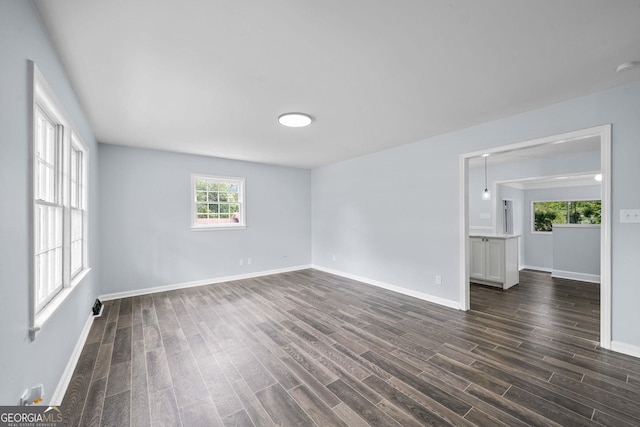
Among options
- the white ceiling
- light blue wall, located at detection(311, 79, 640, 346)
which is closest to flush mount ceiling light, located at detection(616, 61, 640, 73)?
the white ceiling

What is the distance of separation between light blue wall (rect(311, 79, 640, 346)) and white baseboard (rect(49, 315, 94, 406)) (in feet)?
14.1

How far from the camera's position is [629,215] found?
100 inches

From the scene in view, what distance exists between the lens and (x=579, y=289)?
4.87 m

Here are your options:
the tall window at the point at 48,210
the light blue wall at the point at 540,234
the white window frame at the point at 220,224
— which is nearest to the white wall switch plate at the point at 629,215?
the tall window at the point at 48,210

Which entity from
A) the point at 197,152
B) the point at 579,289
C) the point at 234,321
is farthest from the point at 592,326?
the point at 197,152

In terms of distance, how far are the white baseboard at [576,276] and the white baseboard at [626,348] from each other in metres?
3.63

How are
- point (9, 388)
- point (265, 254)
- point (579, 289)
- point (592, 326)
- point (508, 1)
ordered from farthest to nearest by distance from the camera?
1. point (265, 254)
2. point (579, 289)
3. point (592, 326)
4. point (508, 1)
5. point (9, 388)

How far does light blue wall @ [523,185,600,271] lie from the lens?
22.3 feet

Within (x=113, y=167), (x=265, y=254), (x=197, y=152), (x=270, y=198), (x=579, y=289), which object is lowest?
(x=579, y=289)

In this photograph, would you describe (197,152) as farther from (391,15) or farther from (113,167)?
(391,15)

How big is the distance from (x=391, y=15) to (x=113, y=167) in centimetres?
488

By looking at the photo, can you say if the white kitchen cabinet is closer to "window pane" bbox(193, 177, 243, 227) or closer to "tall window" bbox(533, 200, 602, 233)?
"tall window" bbox(533, 200, 602, 233)

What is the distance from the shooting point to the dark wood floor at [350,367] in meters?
1.83

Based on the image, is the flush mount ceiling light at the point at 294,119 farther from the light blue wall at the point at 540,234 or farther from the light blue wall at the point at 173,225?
the light blue wall at the point at 540,234
